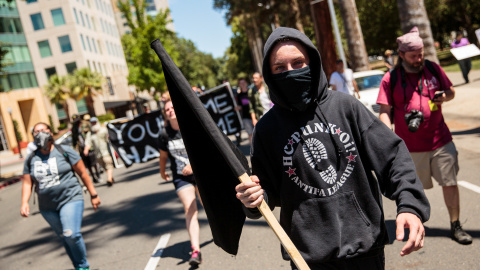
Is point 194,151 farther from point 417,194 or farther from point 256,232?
point 256,232

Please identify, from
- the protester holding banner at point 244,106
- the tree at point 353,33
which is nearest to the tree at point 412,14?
the protester holding banner at point 244,106

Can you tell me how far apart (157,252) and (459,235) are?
3.66m

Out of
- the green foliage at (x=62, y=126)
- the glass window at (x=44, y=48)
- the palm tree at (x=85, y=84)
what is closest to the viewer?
the palm tree at (x=85, y=84)

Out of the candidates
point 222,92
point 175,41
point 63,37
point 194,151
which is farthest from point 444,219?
point 175,41

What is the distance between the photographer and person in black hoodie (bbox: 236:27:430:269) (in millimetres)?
2400

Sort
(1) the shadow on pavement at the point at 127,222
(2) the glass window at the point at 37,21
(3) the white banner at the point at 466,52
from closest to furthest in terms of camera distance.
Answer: (1) the shadow on pavement at the point at 127,222, (3) the white banner at the point at 466,52, (2) the glass window at the point at 37,21

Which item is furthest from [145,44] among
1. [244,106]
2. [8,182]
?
[244,106]

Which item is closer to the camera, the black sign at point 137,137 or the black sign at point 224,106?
the black sign at point 137,137

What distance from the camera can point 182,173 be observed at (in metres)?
5.83

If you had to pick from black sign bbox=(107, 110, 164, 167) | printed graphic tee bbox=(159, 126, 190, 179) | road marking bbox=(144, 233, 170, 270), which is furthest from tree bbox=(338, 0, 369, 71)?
printed graphic tee bbox=(159, 126, 190, 179)

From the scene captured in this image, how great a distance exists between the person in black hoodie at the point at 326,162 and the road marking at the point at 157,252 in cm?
379

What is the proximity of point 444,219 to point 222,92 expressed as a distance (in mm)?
8696

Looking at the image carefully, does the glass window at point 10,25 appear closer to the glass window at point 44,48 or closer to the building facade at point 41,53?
the building facade at point 41,53

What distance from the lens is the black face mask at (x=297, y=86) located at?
2.44 meters
